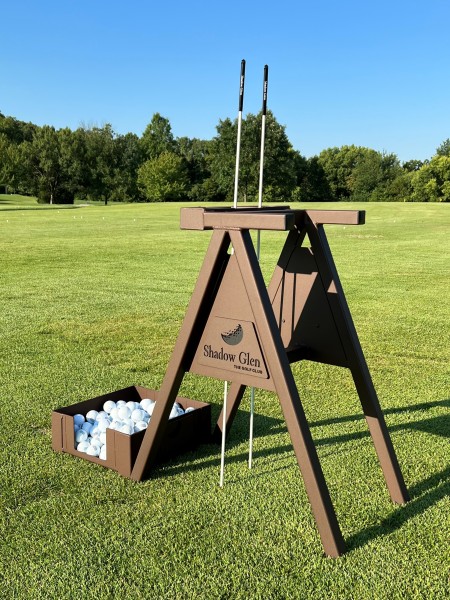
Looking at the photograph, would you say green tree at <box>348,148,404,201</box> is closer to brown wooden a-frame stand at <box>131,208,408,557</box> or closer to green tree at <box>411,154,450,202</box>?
green tree at <box>411,154,450,202</box>

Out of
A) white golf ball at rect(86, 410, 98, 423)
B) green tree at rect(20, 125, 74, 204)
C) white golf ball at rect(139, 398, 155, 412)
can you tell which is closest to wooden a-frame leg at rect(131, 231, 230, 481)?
white golf ball at rect(86, 410, 98, 423)

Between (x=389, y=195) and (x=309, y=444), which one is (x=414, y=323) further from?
(x=389, y=195)

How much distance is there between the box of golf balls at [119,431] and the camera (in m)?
4.40

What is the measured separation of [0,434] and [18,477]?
838 millimetres

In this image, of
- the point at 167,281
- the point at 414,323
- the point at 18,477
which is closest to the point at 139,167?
the point at 167,281

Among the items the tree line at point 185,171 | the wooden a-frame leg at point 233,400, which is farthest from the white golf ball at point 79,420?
the tree line at point 185,171

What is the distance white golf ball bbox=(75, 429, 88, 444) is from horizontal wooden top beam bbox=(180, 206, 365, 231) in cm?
191

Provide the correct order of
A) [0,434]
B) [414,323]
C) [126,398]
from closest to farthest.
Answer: [0,434] → [126,398] → [414,323]

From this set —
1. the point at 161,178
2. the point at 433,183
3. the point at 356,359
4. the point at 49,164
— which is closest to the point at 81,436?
the point at 356,359

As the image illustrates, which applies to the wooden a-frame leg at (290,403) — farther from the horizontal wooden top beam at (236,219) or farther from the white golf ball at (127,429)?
the white golf ball at (127,429)

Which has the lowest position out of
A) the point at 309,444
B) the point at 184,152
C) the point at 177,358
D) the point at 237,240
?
the point at 309,444

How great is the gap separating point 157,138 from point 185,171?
14.7 meters

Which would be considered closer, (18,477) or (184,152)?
(18,477)

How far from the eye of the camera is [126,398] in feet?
18.2
